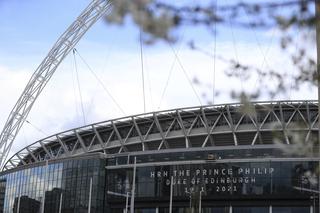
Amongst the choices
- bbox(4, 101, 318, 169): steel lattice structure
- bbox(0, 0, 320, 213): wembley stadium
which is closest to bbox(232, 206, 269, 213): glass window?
bbox(0, 0, 320, 213): wembley stadium

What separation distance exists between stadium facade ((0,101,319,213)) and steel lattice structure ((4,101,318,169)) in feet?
0.53

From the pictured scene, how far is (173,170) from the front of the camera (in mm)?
78312

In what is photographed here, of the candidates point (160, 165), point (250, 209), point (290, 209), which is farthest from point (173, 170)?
point (290, 209)

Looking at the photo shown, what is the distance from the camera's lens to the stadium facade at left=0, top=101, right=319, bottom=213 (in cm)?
7406

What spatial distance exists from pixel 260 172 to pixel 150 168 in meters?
14.7

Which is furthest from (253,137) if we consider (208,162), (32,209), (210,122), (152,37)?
(152,37)

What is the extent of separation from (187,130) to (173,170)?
53.7 ft

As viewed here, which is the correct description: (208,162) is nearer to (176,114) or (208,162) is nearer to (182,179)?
(182,179)

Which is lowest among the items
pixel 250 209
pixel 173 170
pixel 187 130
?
pixel 250 209

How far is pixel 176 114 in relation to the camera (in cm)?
9500

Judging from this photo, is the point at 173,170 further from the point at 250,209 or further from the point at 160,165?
the point at 250,209

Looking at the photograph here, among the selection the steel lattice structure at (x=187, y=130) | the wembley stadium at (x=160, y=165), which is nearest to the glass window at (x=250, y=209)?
the wembley stadium at (x=160, y=165)

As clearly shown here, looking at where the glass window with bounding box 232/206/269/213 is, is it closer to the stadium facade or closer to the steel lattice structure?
the stadium facade

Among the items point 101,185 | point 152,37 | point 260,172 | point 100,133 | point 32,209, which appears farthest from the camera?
point 100,133
